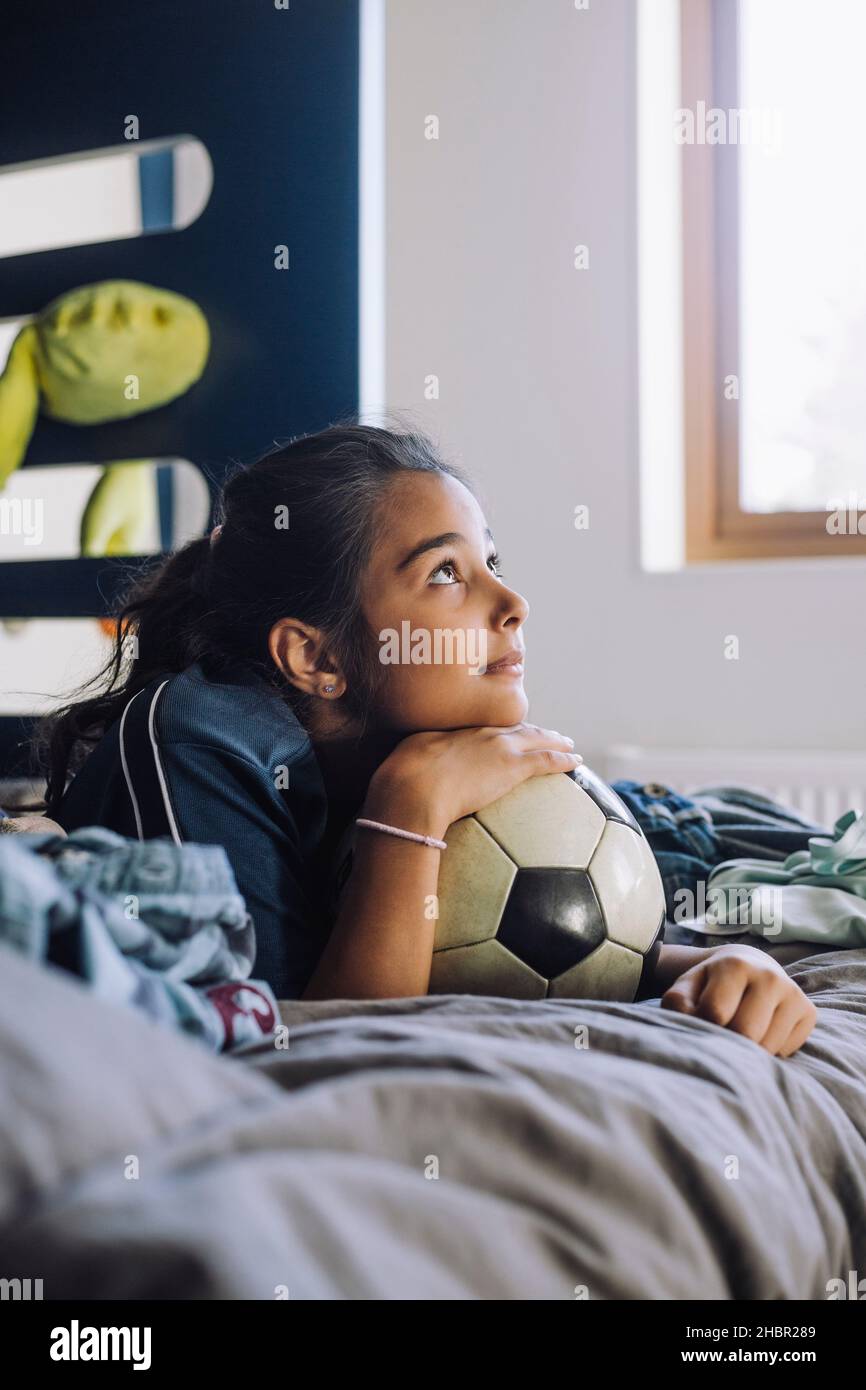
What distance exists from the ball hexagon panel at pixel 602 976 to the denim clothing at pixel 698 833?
34cm

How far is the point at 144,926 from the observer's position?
592 millimetres

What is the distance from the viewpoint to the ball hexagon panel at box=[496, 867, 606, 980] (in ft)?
2.84

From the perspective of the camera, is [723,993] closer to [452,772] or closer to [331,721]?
[452,772]

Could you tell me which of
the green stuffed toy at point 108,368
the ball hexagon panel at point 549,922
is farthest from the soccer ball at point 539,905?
the green stuffed toy at point 108,368

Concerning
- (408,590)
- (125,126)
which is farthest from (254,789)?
(125,126)

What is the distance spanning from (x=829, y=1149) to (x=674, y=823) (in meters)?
0.76

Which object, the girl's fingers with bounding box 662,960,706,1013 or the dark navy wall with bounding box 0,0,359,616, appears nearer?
the girl's fingers with bounding box 662,960,706,1013

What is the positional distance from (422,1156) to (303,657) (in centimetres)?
68

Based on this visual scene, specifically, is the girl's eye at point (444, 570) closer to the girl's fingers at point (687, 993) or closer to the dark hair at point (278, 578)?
the dark hair at point (278, 578)

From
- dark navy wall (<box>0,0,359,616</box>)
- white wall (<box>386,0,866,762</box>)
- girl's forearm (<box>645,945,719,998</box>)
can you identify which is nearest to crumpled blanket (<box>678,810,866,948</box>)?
girl's forearm (<box>645,945,719,998</box>)

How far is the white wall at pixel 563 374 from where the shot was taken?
241cm

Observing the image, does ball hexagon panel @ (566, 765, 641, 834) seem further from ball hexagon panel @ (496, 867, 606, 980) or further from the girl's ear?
the girl's ear

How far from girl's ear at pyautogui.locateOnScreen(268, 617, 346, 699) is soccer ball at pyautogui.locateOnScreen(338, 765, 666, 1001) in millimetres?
260

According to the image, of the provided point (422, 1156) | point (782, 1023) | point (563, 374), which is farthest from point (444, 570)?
point (563, 374)
